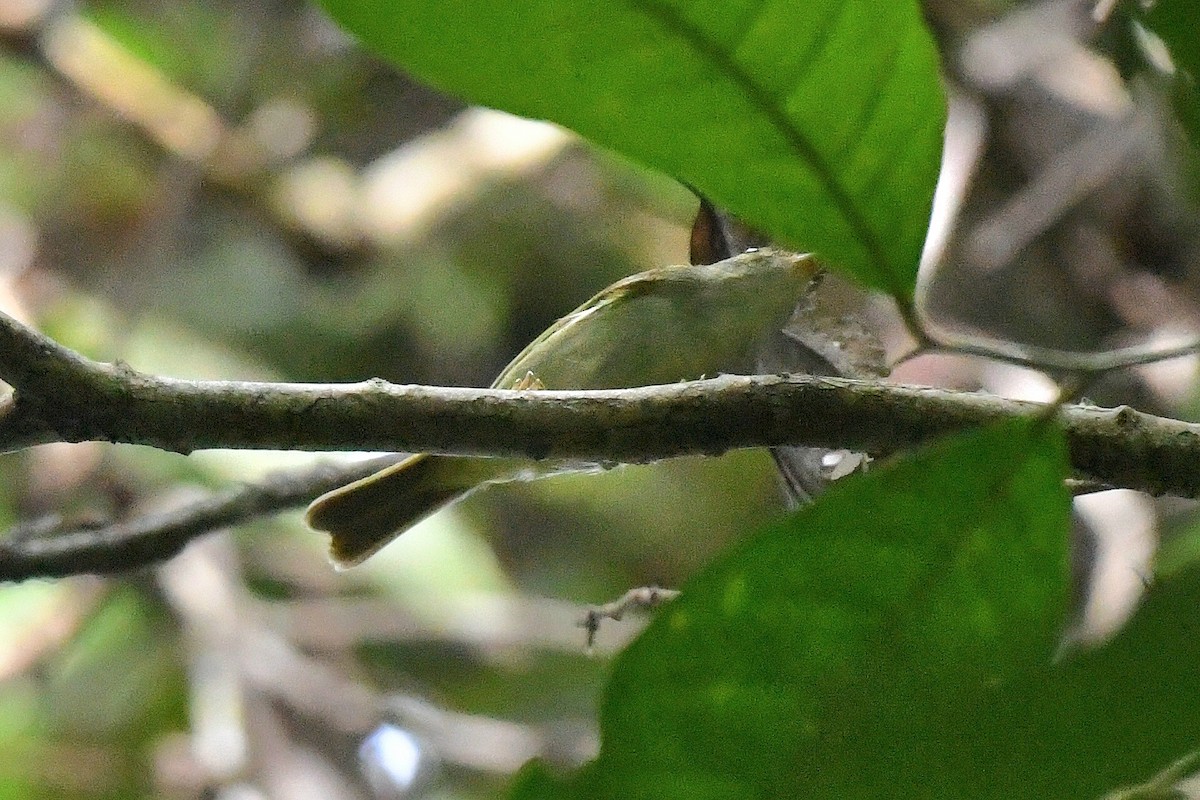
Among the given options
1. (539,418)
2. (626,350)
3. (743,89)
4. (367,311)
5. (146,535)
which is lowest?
(367,311)

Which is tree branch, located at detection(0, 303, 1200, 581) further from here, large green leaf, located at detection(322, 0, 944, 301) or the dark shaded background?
the dark shaded background

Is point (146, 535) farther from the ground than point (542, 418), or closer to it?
closer to it

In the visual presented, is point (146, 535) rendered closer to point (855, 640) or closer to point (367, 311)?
point (855, 640)

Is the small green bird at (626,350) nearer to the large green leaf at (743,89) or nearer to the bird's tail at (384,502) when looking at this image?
the bird's tail at (384,502)

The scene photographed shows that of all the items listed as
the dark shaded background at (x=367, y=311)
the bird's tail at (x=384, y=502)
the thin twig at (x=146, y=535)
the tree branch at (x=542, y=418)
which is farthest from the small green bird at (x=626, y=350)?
the dark shaded background at (x=367, y=311)

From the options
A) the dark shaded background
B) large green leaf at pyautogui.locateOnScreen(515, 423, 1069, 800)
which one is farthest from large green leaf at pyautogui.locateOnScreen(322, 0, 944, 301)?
the dark shaded background

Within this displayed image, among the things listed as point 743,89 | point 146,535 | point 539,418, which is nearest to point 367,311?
point 146,535
